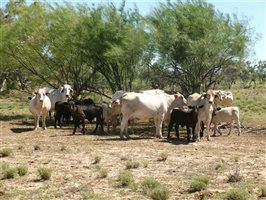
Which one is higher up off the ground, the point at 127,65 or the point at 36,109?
the point at 127,65

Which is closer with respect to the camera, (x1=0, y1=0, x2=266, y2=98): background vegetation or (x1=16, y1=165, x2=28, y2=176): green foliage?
(x1=16, y1=165, x2=28, y2=176): green foliage

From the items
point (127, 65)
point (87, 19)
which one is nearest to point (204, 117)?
point (127, 65)

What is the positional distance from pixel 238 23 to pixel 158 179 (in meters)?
14.2

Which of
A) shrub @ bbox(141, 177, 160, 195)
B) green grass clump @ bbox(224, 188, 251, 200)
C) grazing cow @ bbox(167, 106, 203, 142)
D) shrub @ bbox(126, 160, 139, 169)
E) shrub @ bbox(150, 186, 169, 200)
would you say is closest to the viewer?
green grass clump @ bbox(224, 188, 251, 200)

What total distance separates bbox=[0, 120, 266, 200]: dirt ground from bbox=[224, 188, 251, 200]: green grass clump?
24 centimetres

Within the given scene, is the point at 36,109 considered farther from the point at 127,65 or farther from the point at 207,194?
the point at 207,194

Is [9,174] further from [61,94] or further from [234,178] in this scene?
[61,94]

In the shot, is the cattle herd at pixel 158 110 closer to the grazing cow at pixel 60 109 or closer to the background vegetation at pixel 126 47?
the grazing cow at pixel 60 109

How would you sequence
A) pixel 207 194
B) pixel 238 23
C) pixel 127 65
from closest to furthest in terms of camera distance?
pixel 207 194 < pixel 238 23 < pixel 127 65

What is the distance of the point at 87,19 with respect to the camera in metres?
23.2

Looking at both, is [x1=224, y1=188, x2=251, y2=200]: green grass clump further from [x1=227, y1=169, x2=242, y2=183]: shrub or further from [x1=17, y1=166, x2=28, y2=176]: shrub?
[x1=17, y1=166, x2=28, y2=176]: shrub

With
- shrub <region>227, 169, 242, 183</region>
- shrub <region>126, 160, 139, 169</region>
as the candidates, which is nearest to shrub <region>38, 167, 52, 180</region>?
shrub <region>126, 160, 139, 169</region>

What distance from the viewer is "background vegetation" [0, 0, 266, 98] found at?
20922mm

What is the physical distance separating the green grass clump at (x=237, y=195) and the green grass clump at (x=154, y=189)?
42.2 inches
